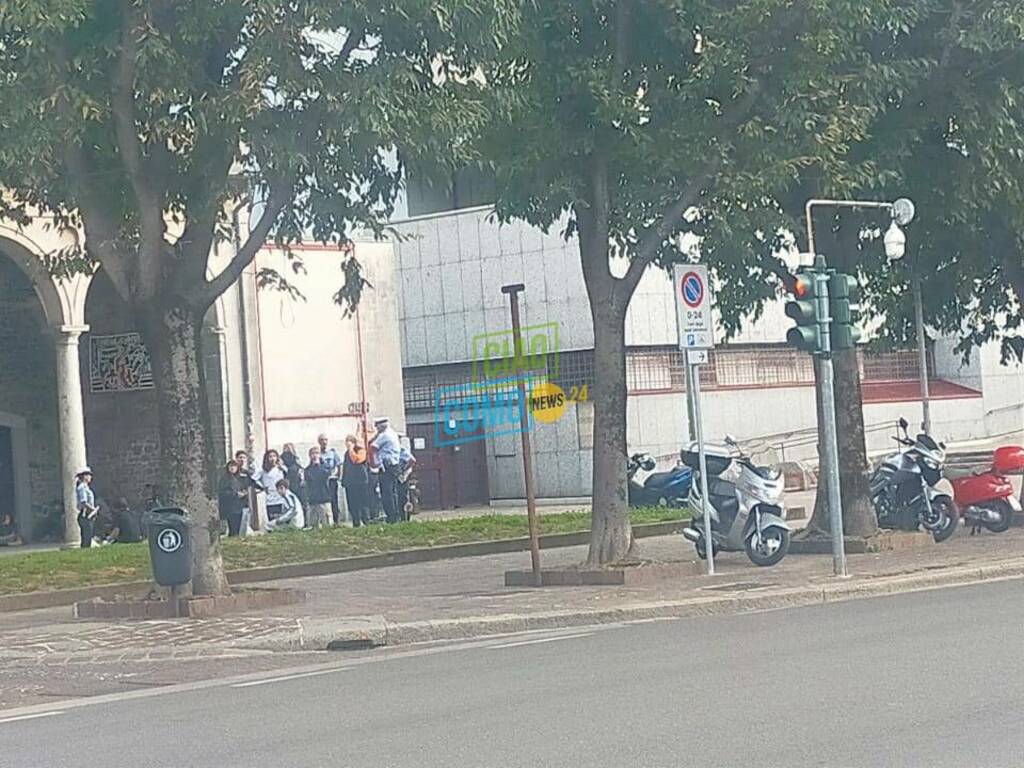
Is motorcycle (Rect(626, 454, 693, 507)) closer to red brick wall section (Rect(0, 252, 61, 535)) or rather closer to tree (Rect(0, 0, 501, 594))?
red brick wall section (Rect(0, 252, 61, 535))

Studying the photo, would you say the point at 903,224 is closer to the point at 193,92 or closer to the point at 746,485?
the point at 746,485

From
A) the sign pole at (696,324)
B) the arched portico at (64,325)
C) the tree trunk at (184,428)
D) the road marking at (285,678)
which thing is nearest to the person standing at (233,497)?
the arched portico at (64,325)

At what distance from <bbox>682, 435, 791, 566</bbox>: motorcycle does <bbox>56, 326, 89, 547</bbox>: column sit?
Answer: 12699 mm

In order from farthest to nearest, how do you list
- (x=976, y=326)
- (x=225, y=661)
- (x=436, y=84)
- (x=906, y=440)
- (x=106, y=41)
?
(x=976, y=326)
(x=906, y=440)
(x=436, y=84)
(x=106, y=41)
(x=225, y=661)

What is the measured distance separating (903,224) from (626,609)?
7574 millimetres

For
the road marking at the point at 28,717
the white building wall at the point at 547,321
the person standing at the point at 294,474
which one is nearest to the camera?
the road marking at the point at 28,717

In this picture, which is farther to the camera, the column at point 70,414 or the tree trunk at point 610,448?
the column at point 70,414

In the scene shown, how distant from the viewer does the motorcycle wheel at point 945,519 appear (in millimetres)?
21391

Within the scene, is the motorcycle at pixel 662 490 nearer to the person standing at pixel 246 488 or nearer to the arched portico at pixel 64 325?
the person standing at pixel 246 488

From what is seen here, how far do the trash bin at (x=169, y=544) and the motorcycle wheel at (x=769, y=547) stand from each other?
641 cm

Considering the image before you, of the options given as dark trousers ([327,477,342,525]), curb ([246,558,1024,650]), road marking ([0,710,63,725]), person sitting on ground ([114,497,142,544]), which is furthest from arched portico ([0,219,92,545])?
road marking ([0,710,63,725])

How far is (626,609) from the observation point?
15.6 m

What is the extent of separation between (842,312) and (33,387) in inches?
854

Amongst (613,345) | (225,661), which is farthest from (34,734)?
(613,345)
